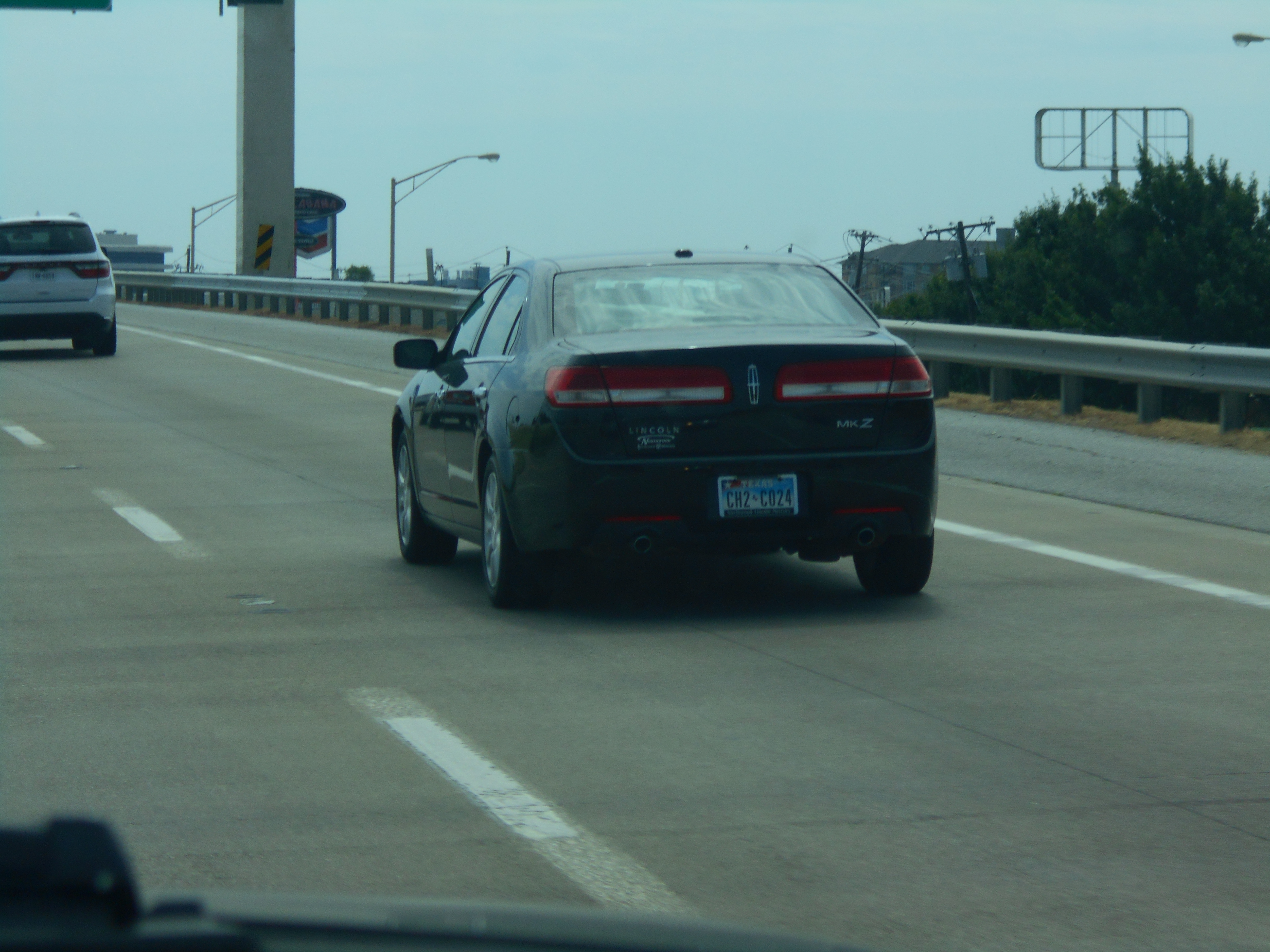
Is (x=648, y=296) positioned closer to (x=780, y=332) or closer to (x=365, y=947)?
(x=780, y=332)

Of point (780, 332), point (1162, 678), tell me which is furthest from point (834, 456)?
point (1162, 678)

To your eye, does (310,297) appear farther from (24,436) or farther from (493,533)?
(493,533)

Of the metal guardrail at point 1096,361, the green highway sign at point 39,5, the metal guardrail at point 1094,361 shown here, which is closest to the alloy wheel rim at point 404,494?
the metal guardrail at point 1096,361

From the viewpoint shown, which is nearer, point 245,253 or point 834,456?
point 834,456

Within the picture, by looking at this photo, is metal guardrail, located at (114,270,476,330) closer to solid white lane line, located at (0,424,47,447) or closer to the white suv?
the white suv

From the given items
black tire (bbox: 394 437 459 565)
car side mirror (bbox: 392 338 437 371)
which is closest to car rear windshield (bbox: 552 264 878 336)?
car side mirror (bbox: 392 338 437 371)

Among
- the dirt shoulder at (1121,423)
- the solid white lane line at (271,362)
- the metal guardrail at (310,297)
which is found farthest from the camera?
the metal guardrail at (310,297)

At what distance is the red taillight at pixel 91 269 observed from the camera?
27.3 meters

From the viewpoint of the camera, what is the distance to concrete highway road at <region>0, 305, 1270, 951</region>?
4.77 m

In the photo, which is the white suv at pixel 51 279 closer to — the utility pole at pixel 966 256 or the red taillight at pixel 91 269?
the red taillight at pixel 91 269

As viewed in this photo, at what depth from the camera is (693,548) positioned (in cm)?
822

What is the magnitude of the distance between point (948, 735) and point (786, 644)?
65.9 inches

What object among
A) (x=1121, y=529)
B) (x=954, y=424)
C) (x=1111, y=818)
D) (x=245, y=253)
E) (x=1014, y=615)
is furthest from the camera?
(x=245, y=253)

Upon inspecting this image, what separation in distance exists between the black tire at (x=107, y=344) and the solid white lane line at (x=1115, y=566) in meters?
19.1
